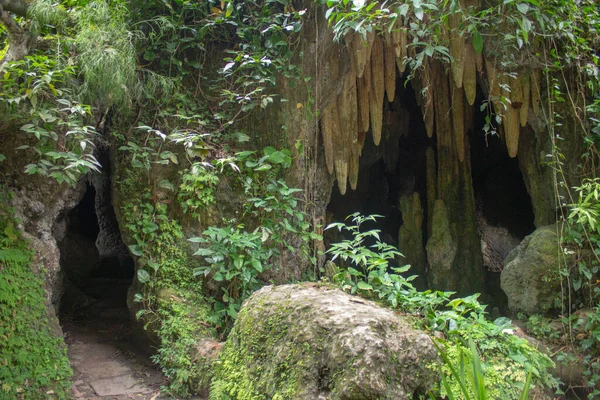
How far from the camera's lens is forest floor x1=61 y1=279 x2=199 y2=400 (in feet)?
12.4

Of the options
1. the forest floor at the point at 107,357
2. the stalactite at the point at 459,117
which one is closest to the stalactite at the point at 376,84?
the stalactite at the point at 459,117

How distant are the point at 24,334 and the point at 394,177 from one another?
25.6ft

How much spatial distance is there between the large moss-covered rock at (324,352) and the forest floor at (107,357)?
116 centimetres

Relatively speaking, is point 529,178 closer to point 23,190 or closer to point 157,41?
point 157,41

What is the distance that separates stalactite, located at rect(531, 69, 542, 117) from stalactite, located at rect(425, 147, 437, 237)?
2933 mm

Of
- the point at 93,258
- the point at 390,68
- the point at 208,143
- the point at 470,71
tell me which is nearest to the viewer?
the point at 208,143

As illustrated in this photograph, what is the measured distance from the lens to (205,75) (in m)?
5.11

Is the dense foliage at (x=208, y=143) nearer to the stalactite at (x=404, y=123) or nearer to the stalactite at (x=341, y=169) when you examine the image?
the stalactite at (x=341, y=169)

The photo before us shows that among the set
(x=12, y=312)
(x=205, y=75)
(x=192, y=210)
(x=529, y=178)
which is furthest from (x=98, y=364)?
(x=529, y=178)

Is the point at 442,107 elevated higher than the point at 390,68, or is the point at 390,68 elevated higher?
the point at 390,68

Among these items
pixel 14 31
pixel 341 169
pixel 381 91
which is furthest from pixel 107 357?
pixel 381 91

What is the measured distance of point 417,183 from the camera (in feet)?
30.9

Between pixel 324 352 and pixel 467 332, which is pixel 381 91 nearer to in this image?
pixel 467 332

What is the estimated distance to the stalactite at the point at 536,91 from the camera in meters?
5.75
